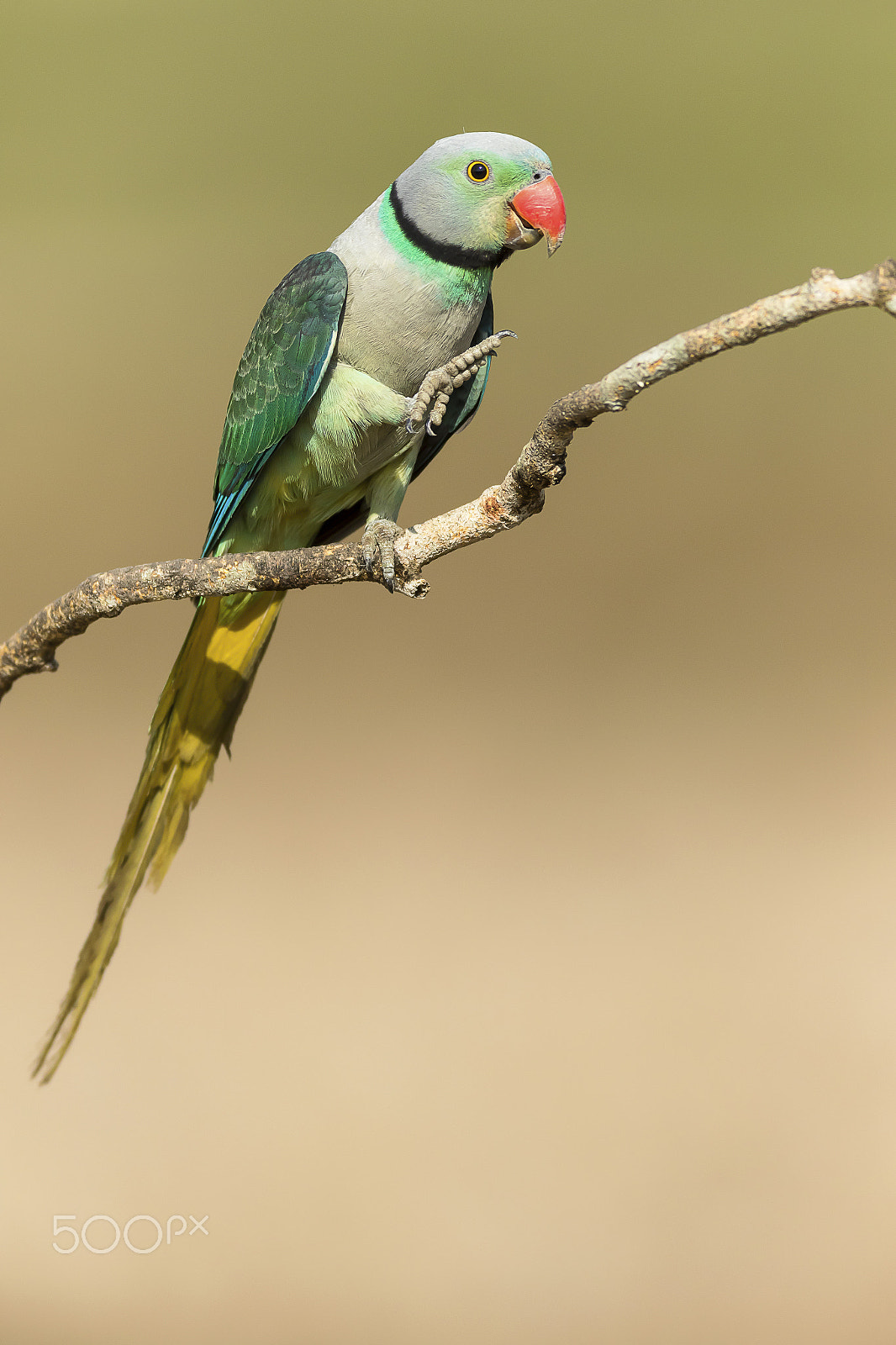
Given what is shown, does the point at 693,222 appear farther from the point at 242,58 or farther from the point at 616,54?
the point at 242,58

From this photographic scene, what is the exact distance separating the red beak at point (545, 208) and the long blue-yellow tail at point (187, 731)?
1.98 feet

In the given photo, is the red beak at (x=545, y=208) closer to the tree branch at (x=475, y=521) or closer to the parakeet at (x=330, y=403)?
the parakeet at (x=330, y=403)

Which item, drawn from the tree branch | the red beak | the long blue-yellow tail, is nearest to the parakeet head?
the red beak

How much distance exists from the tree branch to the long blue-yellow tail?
0.73 feet

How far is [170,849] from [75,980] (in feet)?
0.66

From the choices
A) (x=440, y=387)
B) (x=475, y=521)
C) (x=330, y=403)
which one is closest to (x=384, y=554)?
(x=475, y=521)

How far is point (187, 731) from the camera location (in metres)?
1.30

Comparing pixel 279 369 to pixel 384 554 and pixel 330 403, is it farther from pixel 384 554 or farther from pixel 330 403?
pixel 384 554

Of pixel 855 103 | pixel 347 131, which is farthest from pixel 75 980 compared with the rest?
pixel 855 103

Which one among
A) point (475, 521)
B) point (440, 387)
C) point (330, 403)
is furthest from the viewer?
point (330, 403)

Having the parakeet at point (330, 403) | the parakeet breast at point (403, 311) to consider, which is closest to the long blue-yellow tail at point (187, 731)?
the parakeet at point (330, 403)

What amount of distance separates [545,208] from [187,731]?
2.72 feet

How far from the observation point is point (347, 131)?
99.0 inches

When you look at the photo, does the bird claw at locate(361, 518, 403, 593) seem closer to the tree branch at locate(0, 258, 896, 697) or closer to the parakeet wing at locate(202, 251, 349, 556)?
the tree branch at locate(0, 258, 896, 697)
